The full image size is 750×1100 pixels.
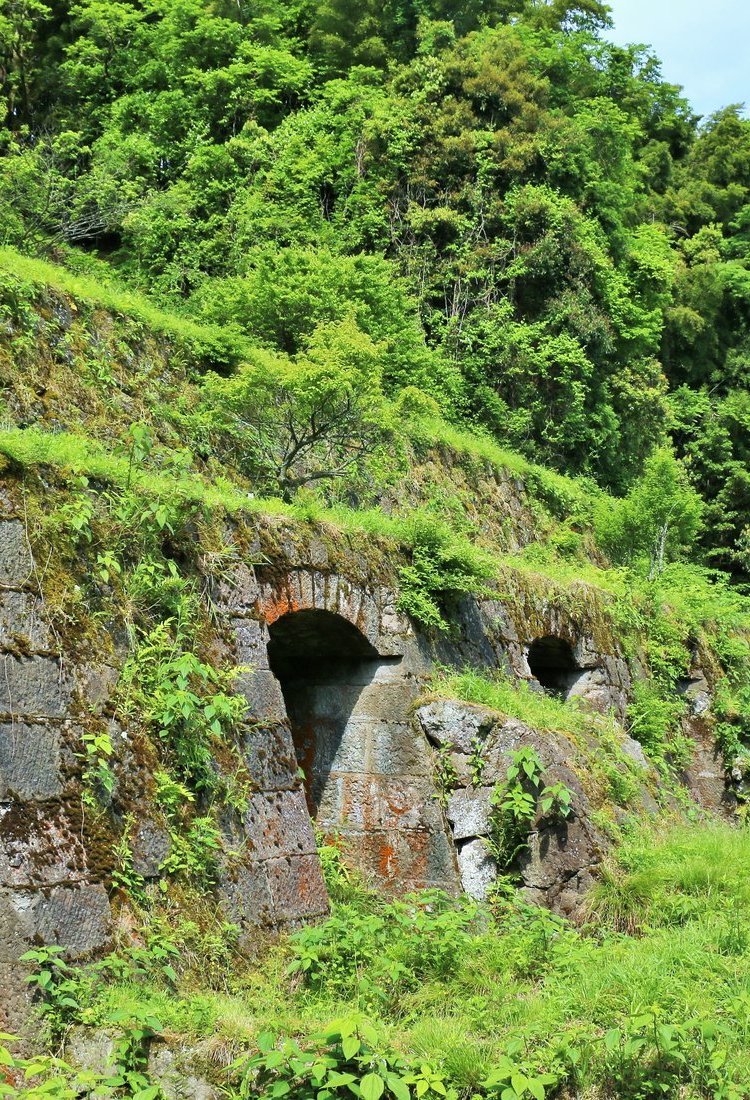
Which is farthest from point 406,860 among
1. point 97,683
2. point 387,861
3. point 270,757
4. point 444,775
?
point 97,683

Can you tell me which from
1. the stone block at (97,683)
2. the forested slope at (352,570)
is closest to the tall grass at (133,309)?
the forested slope at (352,570)

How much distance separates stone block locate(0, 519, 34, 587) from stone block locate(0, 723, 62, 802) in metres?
0.86

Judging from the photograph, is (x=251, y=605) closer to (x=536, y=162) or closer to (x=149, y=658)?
(x=149, y=658)

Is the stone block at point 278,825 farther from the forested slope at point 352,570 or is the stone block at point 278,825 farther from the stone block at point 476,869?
the stone block at point 476,869

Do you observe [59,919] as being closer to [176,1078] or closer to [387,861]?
[176,1078]

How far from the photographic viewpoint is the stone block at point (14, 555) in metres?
6.30

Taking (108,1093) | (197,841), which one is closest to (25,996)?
(108,1093)

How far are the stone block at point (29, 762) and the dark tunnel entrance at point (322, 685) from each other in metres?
3.27

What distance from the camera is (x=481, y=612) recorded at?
11.3 metres

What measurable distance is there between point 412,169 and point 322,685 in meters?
15.9

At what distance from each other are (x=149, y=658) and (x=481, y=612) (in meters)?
4.99

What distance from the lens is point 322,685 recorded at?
9758 millimetres

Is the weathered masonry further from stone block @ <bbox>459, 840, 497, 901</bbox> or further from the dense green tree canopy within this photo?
the dense green tree canopy

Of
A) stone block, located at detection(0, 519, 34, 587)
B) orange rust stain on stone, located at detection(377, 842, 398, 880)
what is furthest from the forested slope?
orange rust stain on stone, located at detection(377, 842, 398, 880)
